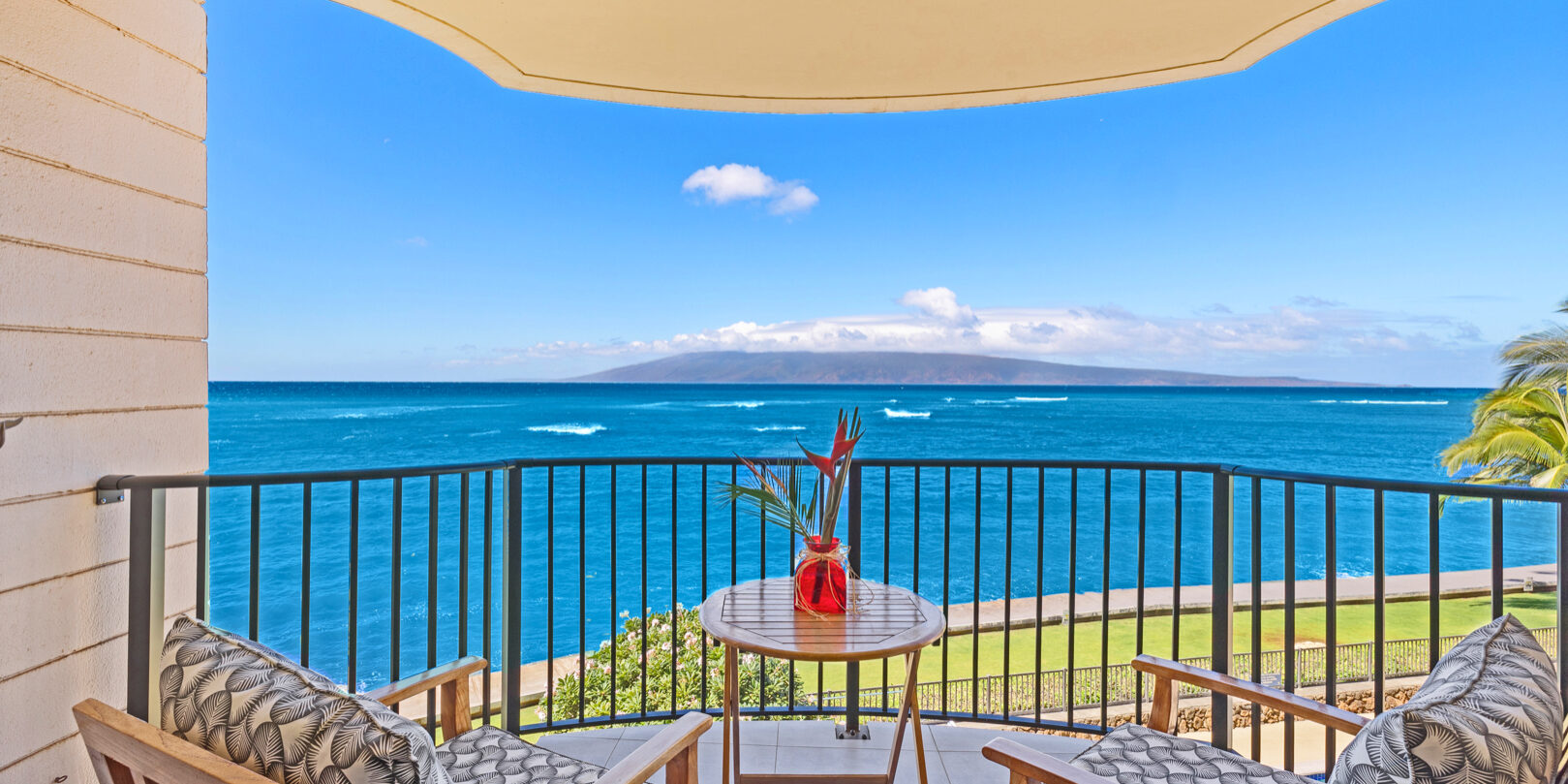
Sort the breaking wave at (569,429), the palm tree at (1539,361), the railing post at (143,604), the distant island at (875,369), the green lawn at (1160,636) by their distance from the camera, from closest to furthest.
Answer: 1. the railing post at (143,604)
2. the palm tree at (1539,361)
3. the green lawn at (1160,636)
4. the breaking wave at (569,429)
5. the distant island at (875,369)

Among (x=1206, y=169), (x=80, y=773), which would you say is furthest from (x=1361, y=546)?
(x=80, y=773)

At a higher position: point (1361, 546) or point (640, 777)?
point (640, 777)

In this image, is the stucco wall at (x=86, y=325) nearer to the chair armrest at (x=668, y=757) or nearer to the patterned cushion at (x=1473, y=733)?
the chair armrest at (x=668, y=757)

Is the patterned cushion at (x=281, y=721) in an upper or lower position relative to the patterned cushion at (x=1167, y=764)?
upper

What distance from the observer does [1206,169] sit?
19469 mm

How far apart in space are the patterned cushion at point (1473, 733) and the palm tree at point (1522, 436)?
12962 mm

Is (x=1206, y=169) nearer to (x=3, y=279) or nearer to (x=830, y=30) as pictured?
(x=830, y=30)

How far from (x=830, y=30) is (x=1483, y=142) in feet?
86.2

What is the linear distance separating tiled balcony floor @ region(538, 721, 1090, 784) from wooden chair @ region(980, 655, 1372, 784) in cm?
67

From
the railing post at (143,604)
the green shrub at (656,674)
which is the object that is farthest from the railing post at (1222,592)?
the green shrub at (656,674)

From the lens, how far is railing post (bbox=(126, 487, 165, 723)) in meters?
1.76

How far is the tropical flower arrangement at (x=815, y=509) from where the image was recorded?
194 cm

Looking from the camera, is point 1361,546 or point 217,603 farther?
point 1361,546

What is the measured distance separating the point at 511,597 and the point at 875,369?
30.5 meters
